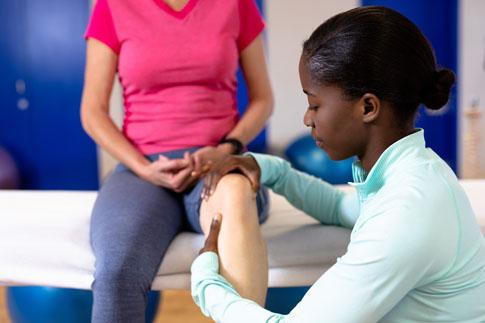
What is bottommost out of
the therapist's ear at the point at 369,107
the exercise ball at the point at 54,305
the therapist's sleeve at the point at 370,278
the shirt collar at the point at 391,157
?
the exercise ball at the point at 54,305

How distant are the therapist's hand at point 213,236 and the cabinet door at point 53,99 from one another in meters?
2.94

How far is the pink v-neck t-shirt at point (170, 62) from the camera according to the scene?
1.58 metres

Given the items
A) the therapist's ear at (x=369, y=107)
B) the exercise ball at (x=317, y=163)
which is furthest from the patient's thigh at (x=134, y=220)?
the exercise ball at (x=317, y=163)

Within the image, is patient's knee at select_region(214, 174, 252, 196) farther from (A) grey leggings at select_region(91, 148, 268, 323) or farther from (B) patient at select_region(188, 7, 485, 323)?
(B) patient at select_region(188, 7, 485, 323)

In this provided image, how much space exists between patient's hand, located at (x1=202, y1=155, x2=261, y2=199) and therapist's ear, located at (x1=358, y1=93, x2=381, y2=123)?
494 millimetres

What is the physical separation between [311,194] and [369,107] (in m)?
0.63

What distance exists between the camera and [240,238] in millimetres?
1259

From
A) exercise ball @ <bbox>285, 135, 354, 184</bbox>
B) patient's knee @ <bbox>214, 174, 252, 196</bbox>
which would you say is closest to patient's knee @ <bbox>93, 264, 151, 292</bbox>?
patient's knee @ <bbox>214, 174, 252, 196</bbox>

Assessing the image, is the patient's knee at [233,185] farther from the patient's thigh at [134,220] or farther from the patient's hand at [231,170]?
the patient's thigh at [134,220]

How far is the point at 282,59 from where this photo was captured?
4117 mm

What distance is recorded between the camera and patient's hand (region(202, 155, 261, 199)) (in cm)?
142

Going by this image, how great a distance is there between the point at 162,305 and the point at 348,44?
73.8 inches

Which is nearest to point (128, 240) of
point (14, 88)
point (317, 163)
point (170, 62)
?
point (170, 62)

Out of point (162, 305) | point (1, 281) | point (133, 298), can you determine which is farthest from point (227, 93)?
point (162, 305)
